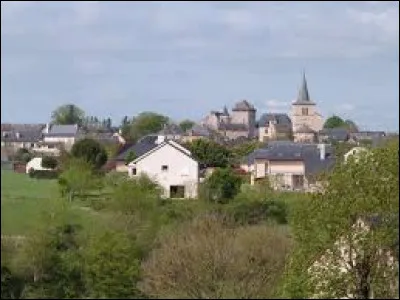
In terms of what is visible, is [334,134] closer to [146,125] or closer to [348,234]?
[146,125]

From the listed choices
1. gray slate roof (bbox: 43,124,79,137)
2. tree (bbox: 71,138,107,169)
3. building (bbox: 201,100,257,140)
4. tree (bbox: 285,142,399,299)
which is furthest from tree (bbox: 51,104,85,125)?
tree (bbox: 285,142,399,299)

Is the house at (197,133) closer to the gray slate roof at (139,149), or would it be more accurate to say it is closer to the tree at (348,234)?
the gray slate roof at (139,149)

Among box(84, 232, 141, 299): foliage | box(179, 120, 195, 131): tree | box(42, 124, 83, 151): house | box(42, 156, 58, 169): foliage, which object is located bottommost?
box(84, 232, 141, 299): foliage

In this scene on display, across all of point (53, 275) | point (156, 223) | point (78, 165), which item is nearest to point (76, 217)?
point (53, 275)

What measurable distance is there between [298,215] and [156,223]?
1059cm

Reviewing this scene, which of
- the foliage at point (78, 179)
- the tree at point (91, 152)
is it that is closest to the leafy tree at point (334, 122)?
the tree at point (91, 152)

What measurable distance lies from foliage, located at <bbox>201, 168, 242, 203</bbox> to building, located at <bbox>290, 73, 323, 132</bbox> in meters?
54.8

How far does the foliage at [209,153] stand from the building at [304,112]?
42.6m

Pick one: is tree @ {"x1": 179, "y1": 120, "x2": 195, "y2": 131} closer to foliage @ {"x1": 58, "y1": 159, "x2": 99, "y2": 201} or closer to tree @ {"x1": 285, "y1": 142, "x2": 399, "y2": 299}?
foliage @ {"x1": 58, "y1": 159, "x2": 99, "y2": 201}

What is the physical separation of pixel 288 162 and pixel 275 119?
4750cm

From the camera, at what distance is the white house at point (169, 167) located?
32.6 m

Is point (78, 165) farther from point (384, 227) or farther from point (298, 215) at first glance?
point (384, 227)

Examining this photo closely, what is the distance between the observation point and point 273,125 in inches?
3378

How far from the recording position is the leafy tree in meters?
83.8
